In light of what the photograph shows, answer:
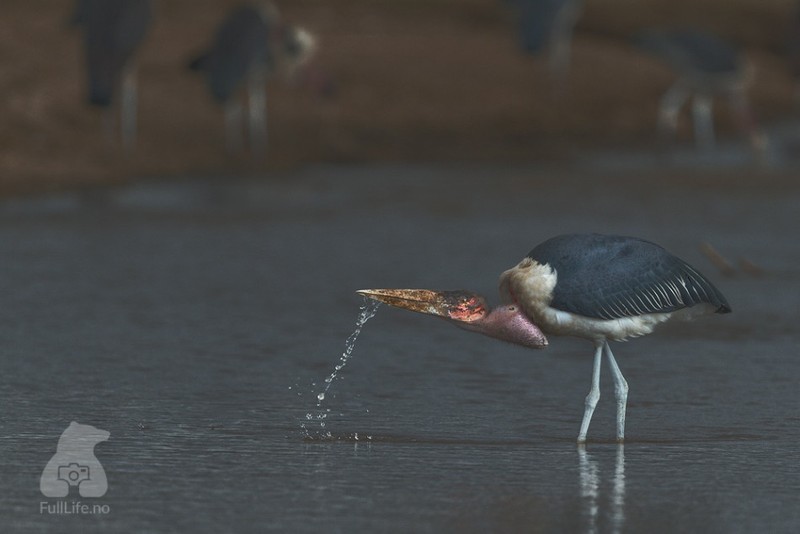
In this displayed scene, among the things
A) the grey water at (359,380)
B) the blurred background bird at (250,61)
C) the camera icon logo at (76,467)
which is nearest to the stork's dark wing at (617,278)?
the grey water at (359,380)

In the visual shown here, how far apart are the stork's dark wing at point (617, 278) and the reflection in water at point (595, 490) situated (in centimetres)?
48

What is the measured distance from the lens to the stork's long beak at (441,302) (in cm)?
666

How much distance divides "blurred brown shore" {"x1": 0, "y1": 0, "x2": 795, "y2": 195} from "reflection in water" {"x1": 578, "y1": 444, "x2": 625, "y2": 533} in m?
8.54

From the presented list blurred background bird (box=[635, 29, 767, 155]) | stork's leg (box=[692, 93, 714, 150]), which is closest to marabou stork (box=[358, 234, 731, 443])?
blurred background bird (box=[635, 29, 767, 155])

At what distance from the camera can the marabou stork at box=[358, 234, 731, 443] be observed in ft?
21.6

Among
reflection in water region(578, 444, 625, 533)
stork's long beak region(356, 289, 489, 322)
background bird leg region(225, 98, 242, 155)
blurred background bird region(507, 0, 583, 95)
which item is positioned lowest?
reflection in water region(578, 444, 625, 533)

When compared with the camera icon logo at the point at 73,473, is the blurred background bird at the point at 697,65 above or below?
above

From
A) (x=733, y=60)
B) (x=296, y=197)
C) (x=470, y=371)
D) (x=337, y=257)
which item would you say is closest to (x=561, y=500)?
(x=470, y=371)

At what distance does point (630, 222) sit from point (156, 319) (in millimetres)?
4942

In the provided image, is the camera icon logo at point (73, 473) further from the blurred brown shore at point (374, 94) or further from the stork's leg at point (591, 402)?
the blurred brown shore at point (374, 94)

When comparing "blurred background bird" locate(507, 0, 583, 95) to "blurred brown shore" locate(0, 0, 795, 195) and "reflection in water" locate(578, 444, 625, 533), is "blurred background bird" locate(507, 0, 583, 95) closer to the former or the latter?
"blurred brown shore" locate(0, 0, 795, 195)

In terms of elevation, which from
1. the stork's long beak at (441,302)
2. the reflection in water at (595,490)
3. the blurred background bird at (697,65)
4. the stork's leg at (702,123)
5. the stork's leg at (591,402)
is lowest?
the reflection in water at (595,490)

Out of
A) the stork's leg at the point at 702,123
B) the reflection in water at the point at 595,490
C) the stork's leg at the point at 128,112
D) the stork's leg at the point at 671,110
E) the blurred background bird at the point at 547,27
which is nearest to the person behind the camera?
the reflection in water at the point at 595,490

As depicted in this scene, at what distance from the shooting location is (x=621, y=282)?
6.64 m
